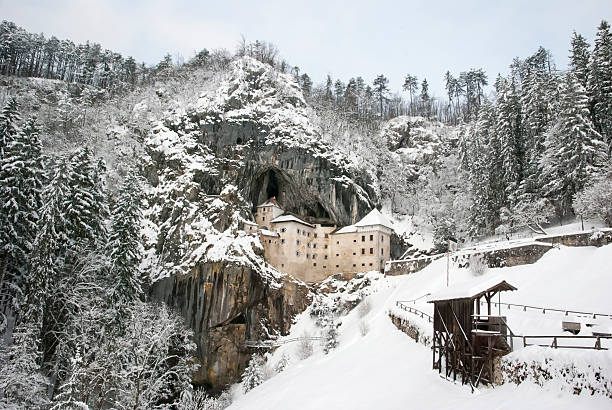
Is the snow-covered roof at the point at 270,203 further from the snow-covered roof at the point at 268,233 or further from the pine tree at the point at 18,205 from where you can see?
the pine tree at the point at 18,205

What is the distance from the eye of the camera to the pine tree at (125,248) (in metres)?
37.8

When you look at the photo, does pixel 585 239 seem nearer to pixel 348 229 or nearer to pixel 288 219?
pixel 348 229

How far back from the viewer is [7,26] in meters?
104

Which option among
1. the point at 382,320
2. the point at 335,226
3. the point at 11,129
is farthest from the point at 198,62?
the point at 382,320

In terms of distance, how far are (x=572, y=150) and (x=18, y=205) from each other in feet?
153

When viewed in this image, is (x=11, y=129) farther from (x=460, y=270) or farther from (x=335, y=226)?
(x=335, y=226)

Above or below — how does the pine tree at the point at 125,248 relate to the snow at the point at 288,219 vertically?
below

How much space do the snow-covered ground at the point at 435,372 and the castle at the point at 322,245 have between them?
20.9 m

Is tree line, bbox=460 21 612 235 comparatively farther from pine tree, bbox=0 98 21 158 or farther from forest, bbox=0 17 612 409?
pine tree, bbox=0 98 21 158

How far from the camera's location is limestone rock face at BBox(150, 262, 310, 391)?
53.0 m

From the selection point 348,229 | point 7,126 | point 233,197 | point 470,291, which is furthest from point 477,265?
point 7,126

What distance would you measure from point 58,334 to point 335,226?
42.1 metres

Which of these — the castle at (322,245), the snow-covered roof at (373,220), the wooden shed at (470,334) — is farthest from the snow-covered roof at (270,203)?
the wooden shed at (470,334)

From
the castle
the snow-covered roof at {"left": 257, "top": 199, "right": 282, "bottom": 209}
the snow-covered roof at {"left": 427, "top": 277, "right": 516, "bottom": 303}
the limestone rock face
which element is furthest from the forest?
the snow-covered roof at {"left": 427, "top": 277, "right": 516, "bottom": 303}
